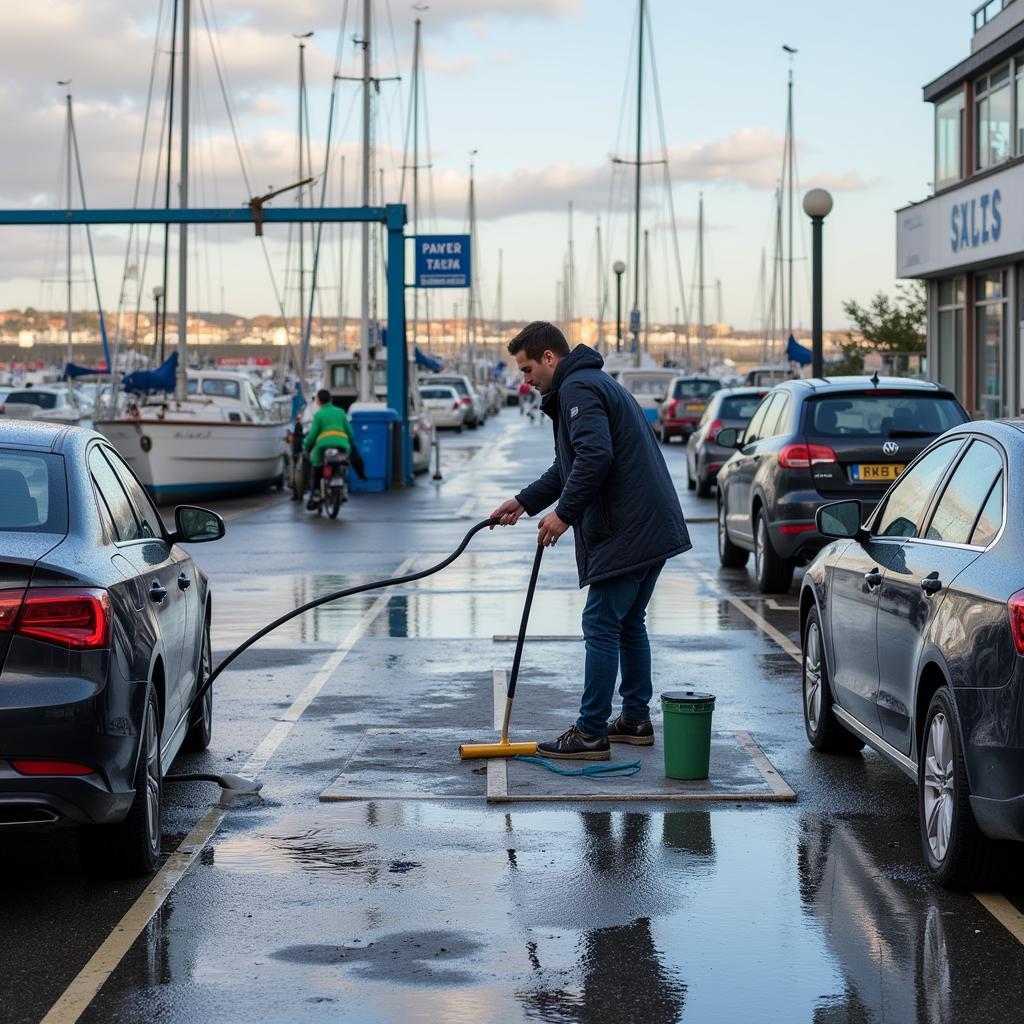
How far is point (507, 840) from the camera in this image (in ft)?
22.7

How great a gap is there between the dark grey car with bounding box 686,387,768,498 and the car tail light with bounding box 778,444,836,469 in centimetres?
1067

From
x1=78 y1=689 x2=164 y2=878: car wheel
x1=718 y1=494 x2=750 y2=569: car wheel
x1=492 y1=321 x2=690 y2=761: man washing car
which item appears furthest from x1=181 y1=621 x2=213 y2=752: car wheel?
x1=718 y1=494 x2=750 y2=569: car wheel

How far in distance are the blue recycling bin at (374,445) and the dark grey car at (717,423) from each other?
5.35m

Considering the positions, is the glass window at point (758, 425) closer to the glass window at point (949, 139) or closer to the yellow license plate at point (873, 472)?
the yellow license plate at point (873, 472)

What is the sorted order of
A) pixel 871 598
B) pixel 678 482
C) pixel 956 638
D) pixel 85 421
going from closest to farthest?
pixel 956 638 → pixel 871 598 → pixel 678 482 → pixel 85 421

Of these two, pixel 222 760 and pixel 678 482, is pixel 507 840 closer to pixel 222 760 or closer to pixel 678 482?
pixel 222 760

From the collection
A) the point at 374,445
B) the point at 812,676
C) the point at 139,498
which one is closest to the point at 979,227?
the point at 374,445

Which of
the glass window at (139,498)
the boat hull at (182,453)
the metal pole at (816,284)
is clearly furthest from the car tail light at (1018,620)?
the boat hull at (182,453)

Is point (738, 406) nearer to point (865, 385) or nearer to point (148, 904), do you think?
point (865, 385)

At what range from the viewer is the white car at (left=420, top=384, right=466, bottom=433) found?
190 ft

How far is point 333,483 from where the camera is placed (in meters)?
24.5

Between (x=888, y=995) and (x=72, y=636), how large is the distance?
107 inches

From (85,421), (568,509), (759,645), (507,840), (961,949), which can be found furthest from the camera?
(85,421)

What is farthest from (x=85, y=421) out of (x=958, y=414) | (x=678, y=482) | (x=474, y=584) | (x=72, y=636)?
(x=72, y=636)
